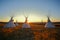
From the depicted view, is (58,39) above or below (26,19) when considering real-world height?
below

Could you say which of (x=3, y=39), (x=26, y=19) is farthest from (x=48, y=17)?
(x=3, y=39)

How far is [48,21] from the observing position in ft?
47.4

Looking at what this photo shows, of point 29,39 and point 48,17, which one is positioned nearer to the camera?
point 29,39

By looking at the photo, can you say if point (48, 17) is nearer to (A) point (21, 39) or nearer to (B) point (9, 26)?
(B) point (9, 26)

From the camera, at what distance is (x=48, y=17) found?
50.0ft

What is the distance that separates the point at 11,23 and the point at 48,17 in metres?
4.51

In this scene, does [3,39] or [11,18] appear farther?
[11,18]

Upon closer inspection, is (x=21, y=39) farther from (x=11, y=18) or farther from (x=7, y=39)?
(x=11, y=18)

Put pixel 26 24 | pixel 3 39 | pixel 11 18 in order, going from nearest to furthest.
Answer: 1. pixel 3 39
2. pixel 26 24
3. pixel 11 18

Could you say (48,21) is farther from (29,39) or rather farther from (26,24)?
(29,39)

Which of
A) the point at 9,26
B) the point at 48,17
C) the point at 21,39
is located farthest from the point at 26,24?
the point at 21,39

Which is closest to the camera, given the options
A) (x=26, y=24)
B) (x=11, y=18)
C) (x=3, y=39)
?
(x=3, y=39)

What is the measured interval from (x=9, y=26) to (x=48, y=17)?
15.9 feet

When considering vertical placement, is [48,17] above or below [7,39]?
above
